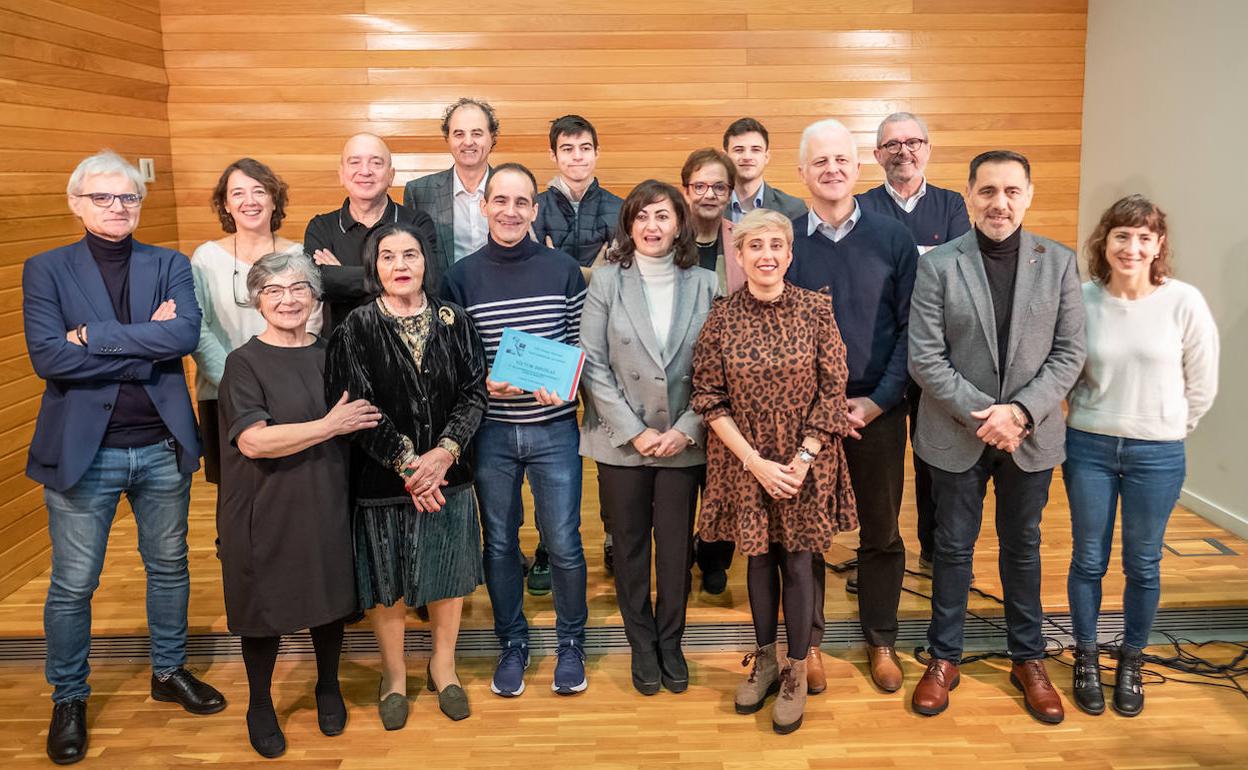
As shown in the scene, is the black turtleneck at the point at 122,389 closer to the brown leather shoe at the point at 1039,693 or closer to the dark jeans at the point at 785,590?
the dark jeans at the point at 785,590

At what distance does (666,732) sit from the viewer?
8.95ft

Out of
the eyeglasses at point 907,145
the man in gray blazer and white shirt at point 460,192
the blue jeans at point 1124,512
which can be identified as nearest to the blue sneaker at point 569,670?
the man in gray blazer and white shirt at point 460,192

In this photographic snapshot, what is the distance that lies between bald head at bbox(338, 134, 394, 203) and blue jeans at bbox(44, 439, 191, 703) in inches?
39.0

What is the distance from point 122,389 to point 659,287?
62.4 inches

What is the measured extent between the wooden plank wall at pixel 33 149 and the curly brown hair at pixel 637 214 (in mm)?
2651

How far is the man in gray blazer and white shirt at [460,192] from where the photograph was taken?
3.41 meters

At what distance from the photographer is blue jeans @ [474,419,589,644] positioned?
9.16 ft

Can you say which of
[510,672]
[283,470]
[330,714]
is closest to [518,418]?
[283,470]

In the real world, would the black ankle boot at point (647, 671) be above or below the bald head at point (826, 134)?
below

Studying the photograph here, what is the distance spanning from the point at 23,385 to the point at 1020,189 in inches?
154

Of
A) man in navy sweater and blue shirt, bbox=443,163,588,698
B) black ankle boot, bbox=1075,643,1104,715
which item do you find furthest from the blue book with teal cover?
black ankle boot, bbox=1075,643,1104,715

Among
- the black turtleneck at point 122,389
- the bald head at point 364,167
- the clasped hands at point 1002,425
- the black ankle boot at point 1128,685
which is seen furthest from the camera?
the bald head at point 364,167

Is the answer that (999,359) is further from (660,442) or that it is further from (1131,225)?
(660,442)

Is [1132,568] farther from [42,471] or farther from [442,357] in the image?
[42,471]
